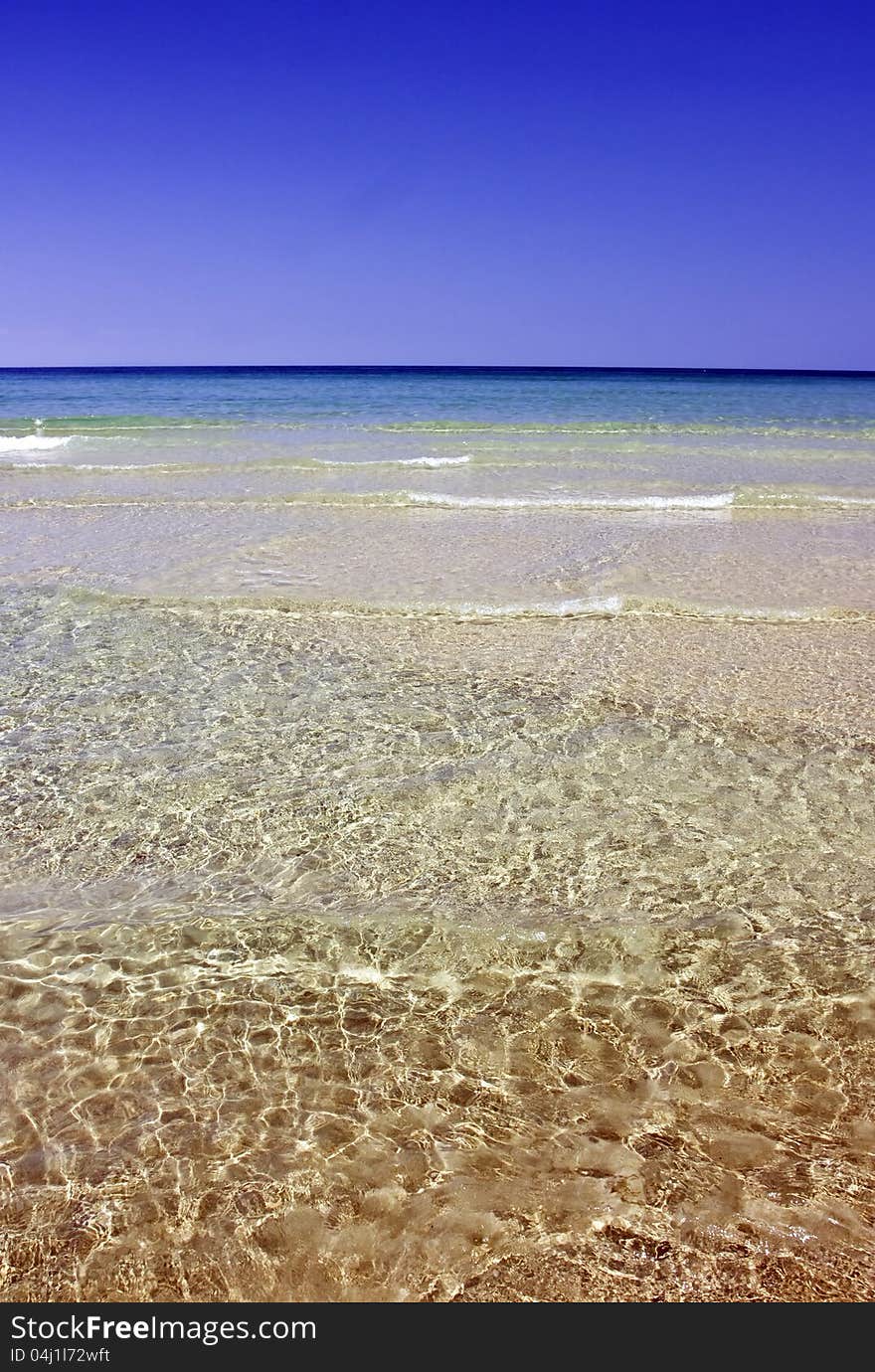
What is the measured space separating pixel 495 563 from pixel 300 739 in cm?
484

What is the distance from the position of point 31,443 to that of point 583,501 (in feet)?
51.4

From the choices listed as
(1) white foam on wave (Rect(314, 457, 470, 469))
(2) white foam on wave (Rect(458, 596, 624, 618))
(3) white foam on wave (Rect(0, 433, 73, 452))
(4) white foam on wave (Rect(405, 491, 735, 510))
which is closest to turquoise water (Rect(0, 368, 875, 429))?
(3) white foam on wave (Rect(0, 433, 73, 452))

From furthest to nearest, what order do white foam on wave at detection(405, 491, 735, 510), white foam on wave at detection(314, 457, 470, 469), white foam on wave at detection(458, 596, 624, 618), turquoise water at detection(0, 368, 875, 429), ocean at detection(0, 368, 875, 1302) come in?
turquoise water at detection(0, 368, 875, 429) → white foam on wave at detection(314, 457, 470, 469) → white foam on wave at detection(405, 491, 735, 510) → white foam on wave at detection(458, 596, 624, 618) → ocean at detection(0, 368, 875, 1302)

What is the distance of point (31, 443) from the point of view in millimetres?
21922

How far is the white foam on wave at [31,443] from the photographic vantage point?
2085 cm

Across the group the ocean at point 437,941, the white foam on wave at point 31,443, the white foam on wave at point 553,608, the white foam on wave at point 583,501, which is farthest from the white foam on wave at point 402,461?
Answer: the white foam on wave at point 553,608

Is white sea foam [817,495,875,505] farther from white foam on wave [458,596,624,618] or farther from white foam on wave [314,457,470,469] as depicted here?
white foam on wave [458,596,624,618]

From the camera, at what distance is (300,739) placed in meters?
4.83

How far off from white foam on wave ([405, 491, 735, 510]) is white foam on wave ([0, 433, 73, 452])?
1203 centimetres

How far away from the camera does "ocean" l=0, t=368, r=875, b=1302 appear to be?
2.12m

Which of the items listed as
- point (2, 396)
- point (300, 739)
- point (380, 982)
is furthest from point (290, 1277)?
point (2, 396)

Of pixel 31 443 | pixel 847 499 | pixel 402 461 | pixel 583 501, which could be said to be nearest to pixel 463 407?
pixel 402 461

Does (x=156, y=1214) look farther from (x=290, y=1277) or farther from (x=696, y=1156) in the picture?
(x=696, y=1156)
